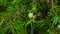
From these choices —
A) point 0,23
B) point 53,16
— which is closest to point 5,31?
point 0,23

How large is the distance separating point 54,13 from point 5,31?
29cm

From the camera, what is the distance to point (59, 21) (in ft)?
2.87

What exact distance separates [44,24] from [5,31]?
223 millimetres

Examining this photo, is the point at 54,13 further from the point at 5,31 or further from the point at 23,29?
the point at 5,31

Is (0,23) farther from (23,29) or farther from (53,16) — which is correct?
(53,16)

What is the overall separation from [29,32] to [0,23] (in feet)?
0.55

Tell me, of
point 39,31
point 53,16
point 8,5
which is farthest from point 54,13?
point 8,5

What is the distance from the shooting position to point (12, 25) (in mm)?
927

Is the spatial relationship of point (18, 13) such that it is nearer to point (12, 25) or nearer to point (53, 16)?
point (12, 25)

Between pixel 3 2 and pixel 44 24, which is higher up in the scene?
pixel 3 2

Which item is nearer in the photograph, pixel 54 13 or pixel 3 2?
pixel 54 13

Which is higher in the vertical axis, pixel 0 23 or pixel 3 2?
pixel 3 2

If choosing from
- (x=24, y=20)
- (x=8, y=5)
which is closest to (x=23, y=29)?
(x=24, y=20)

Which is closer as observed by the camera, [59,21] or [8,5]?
[59,21]
